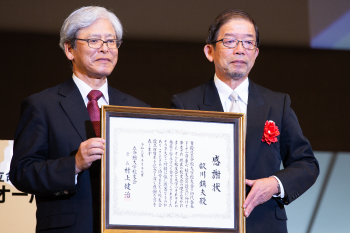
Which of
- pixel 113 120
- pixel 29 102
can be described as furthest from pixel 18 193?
Answer: pixel 113 120

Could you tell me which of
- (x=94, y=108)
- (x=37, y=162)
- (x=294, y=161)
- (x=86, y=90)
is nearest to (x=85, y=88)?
(x=86, y=90)

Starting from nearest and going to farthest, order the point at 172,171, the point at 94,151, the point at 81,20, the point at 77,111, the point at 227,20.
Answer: the point at 94,151, the point at 172,171, the point at 77,111, the point at 81,20, the point at 227,20

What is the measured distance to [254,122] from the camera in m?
1.98

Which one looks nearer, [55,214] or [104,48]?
[55,214]

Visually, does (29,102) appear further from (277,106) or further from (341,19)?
(341,19)

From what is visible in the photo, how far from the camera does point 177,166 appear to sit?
1.76m

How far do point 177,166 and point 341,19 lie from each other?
7.16 feet

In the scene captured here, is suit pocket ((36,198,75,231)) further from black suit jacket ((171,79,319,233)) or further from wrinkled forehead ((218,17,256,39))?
wrinkled forehead ((218,17,256,39))

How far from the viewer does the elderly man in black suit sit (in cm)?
186

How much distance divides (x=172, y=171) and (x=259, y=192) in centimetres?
33

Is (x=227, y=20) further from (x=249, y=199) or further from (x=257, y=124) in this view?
(x=249, y=199)

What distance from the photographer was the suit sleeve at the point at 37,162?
1702 mm

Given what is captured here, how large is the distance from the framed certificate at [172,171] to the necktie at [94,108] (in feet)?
0.59

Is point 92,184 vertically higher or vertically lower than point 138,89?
lower
